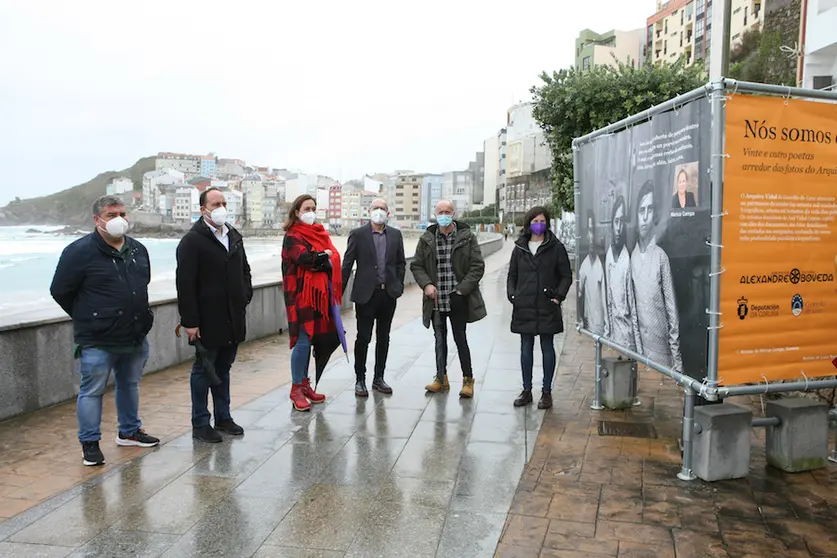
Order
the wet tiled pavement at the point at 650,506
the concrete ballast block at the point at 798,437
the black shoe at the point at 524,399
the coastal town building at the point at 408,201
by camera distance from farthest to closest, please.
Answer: the coastal town building at the point at 408,201 → the black shoe at the point at 524,399 → the concrete ballast block at the point at 798,437 → the wet tiled pavement at the point at 650,506

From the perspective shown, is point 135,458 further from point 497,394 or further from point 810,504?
point 810,504

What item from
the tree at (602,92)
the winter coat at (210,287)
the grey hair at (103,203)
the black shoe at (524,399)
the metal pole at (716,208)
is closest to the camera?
the metal pole at (716,208)

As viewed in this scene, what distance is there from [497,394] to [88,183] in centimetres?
15495

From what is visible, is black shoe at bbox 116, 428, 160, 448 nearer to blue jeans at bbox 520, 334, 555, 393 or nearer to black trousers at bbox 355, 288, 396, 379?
black trousers at bbox 355, 288, 396, 379

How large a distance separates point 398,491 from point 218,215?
7.33 feet

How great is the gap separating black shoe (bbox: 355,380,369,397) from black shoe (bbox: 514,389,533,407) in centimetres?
135

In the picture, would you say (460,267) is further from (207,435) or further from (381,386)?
(207,435)

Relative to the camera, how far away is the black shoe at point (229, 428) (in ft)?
16.2

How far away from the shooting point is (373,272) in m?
6.03

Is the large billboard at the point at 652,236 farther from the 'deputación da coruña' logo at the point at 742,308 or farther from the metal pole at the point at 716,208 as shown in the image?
the 'deputación da coruña' logo at the point at 742,308

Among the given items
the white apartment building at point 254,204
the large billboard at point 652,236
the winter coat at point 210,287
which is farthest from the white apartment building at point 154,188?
the large billboard at point 652,236

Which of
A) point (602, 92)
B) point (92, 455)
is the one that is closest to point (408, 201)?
→ point (602, 92)

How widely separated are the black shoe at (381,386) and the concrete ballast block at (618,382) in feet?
6.31

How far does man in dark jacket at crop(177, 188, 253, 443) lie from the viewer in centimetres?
466
